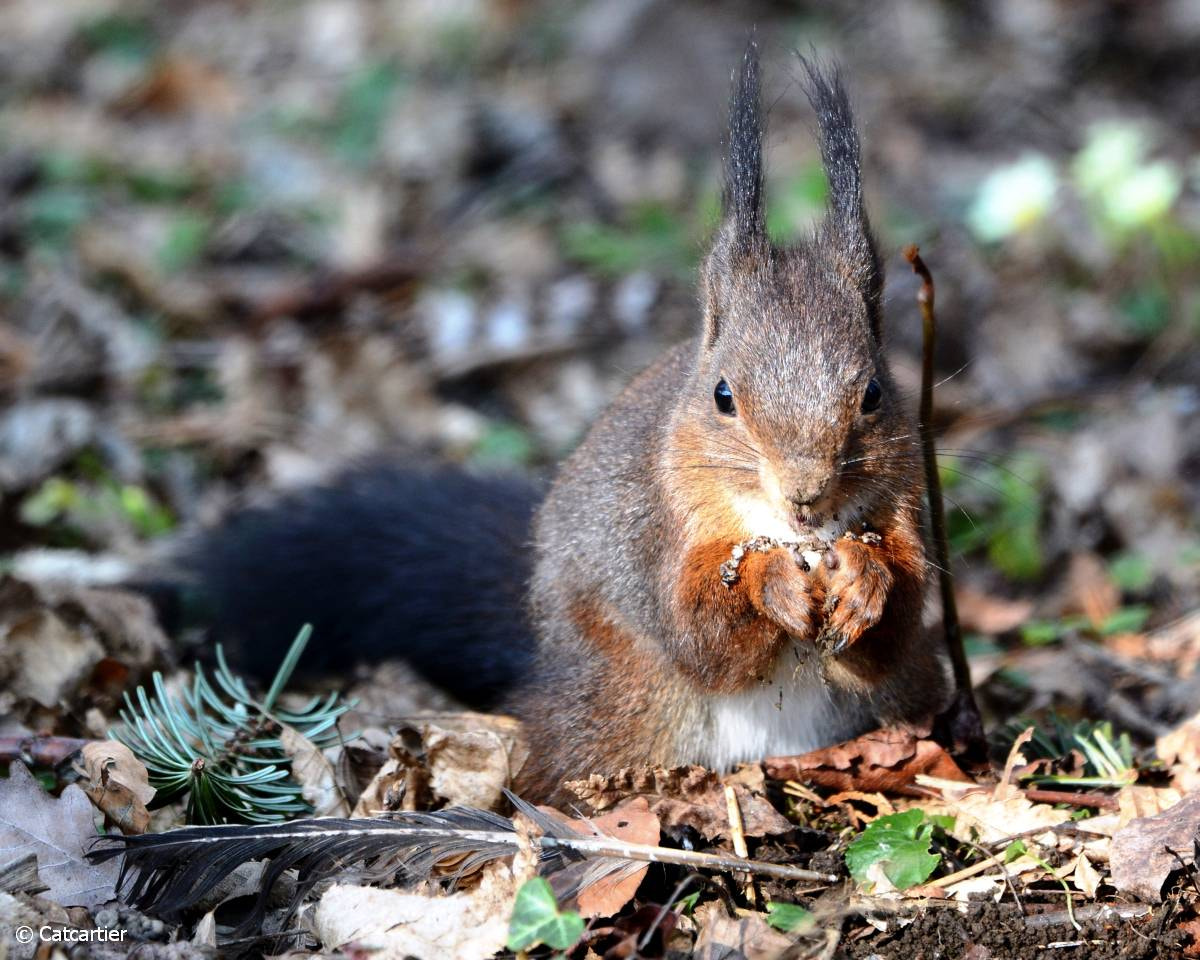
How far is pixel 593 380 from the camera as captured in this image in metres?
5.64

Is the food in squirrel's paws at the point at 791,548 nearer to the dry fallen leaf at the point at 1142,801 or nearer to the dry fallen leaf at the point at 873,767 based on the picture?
the dry fallen leaf at the point at 873,767

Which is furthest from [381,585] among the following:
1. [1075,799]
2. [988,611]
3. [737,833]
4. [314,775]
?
[988,611]

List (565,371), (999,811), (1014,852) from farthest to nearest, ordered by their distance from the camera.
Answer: (565,371) → (999,811) → (1014,852)

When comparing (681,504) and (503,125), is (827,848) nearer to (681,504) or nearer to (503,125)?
(681,504)

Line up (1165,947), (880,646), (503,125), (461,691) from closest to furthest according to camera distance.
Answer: (1165,947) → (880,646) → (461,691) → (503,125)

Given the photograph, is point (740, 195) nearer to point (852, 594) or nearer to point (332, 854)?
point (852, 594)

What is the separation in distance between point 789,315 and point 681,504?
44 centimetres

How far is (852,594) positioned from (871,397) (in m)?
0.41

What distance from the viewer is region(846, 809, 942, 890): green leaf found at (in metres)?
2.47

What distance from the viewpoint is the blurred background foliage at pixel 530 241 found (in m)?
4.73

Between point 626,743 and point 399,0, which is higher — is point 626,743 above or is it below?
below

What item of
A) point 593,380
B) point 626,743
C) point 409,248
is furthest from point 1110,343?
point 626,743

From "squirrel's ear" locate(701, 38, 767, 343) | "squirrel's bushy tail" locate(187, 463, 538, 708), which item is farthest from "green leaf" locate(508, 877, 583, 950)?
"squirrel's ear" locate(701, 38, 767, 343)

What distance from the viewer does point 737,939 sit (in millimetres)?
2291
